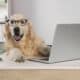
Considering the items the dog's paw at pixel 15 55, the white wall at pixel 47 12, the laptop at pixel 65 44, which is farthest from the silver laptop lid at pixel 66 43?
the white wall at pixel 47 12

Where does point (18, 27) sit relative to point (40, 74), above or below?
above

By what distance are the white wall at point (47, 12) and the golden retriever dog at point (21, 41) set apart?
0.26 m

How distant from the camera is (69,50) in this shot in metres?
0.71

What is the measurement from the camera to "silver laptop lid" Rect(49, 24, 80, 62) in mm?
701

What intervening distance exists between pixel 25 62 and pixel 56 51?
109mm

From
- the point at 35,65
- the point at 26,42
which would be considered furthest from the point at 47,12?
the point at 35,65

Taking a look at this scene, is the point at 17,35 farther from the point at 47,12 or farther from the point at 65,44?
the point at 47,12

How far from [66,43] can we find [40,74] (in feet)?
0.50

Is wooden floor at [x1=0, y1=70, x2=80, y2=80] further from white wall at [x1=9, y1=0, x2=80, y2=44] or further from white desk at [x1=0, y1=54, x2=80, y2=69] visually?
white wall at [x1=9, y1=0, x2=80, y2=44]

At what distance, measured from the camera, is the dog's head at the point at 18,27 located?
74cm

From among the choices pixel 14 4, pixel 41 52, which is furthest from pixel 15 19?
pixel 14 4

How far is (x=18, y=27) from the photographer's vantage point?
74 cm

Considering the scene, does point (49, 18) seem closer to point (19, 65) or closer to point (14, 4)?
point (14, 4)

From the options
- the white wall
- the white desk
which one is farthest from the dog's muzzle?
the white wall
